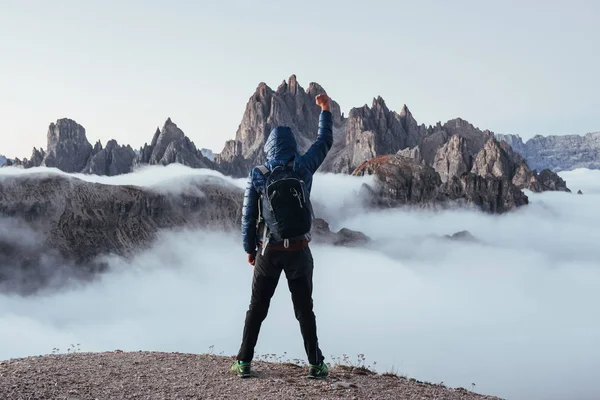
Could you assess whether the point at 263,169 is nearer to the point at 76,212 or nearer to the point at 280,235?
the point at 280,235

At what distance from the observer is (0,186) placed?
190 m

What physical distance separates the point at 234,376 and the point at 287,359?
2.01 meters

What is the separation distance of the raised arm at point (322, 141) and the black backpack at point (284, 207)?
0.60m

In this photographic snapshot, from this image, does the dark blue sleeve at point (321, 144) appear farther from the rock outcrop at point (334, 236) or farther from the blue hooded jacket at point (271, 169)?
the rock outcrop at point (334, 236)

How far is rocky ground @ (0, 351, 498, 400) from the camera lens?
762cm

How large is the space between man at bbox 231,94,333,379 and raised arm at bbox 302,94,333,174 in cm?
2

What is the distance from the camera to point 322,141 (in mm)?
9102

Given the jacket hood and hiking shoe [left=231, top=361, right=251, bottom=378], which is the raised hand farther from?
hiking shoe [left=231, top=361, right=251, bottom=378]

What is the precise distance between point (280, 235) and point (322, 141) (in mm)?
1912

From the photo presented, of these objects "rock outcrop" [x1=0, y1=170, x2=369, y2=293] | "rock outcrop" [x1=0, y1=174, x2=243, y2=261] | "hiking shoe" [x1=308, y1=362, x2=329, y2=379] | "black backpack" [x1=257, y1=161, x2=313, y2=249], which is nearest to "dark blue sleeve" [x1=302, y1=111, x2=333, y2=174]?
"black backpack" [x1=257, y1=161, x2=313, y2=249]

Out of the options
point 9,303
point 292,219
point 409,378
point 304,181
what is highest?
point 304,181

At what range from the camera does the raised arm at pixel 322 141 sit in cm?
880

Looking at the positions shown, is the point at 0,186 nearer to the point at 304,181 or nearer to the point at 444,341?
the point at 444,341

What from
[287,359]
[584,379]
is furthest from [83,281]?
[287,359]
